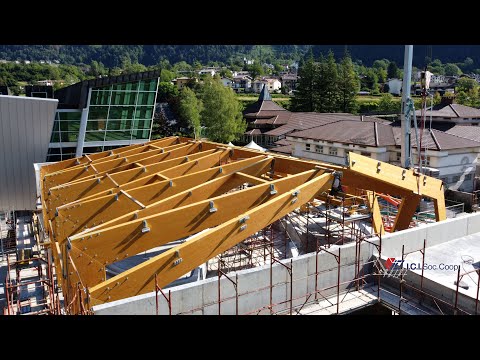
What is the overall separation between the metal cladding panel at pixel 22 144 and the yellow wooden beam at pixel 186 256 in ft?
54.6

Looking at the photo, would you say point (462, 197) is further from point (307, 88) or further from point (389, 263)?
point (307, 88)

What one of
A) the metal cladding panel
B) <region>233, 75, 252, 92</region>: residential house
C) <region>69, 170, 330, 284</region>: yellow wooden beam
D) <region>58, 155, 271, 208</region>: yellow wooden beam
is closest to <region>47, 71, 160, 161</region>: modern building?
the metal cladding panel

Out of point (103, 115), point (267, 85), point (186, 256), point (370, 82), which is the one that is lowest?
point (186, 256)

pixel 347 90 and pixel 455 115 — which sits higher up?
pixel 347 90

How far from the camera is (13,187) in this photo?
953 inches

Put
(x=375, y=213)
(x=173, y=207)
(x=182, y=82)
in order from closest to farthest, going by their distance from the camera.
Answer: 1. (x=173, y=207)
2. (x=375, y=213)
3. (x=182, y=82)

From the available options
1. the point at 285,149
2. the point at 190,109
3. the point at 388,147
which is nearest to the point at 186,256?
the point at 388,147

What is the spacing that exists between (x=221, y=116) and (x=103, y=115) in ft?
105

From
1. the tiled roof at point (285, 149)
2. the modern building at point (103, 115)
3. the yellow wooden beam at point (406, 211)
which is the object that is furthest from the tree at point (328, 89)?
the yellow wooden beam at point (406, 211)

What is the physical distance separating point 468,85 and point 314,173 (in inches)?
3844

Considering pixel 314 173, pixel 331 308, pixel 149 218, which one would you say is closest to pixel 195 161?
pixel 314 173

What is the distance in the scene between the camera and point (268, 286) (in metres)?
11.5

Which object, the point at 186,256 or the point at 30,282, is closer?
the point at 186,256
